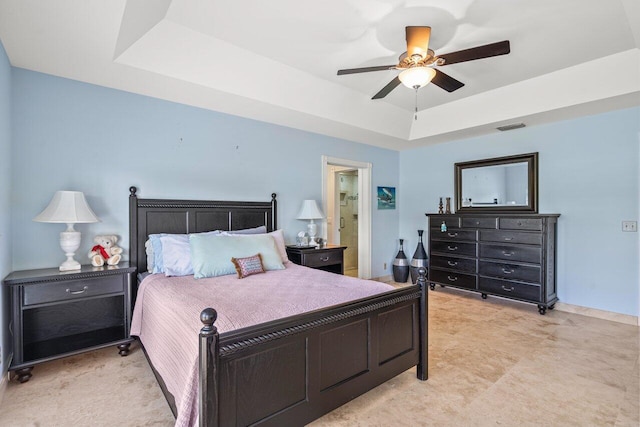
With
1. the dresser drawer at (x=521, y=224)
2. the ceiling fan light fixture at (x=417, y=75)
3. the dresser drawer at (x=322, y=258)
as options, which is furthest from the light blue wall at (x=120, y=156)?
Result: the dresser drawer at (x=521, y=224)

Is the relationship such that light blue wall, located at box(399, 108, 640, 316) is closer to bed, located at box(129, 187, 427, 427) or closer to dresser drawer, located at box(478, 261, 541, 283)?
dresser drawer, located at box(478, 261, 541, 283)

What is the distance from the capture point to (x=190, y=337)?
1551mm

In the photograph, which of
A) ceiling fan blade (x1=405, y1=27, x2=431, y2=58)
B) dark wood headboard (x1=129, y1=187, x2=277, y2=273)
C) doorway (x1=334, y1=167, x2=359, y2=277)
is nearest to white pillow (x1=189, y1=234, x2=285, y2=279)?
dark wood headboard (x1=129, y1=187, x2=277, y2=273)

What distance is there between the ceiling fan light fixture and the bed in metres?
1.46

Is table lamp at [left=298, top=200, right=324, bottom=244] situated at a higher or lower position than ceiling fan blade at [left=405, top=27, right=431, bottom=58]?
lower

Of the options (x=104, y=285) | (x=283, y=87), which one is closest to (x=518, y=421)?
(x=104, y=285)

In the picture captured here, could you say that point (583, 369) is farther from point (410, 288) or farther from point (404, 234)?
point (404, 234)

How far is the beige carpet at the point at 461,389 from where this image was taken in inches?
74.4

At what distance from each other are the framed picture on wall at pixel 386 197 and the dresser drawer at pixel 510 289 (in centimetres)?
189

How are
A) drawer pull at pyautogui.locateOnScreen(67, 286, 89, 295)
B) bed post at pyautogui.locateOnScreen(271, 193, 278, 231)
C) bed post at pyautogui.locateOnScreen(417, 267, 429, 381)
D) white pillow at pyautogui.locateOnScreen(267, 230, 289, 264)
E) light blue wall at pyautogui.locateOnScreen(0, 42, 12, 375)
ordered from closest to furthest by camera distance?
light blue wall at pyautogui.locateOnScreen(0, 42, 12, 375), bed post at pyautogui.locateOnScreen(417, 267, 429, 381), drawer pull at pyautogui.locateOnScreen(67, 286, 89, 295), white pillow at pyautogui.locateOnScreen(267, 230, 289, 264), bed post at pyautogui.locateOnScreen(271, 193, 278, 231)

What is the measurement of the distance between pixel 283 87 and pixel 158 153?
143 centimetres

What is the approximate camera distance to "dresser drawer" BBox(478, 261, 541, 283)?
379 cm

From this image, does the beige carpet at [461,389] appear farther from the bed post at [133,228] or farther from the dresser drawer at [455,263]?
the dresser drawer at [455,263]

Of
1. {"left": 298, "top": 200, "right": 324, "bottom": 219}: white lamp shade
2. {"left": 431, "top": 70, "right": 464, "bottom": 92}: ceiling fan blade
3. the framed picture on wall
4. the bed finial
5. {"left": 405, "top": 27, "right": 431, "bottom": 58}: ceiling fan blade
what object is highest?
{"left": 405, "top": 27, "right": 431, "bottom": 58}: ceiling fan blade
